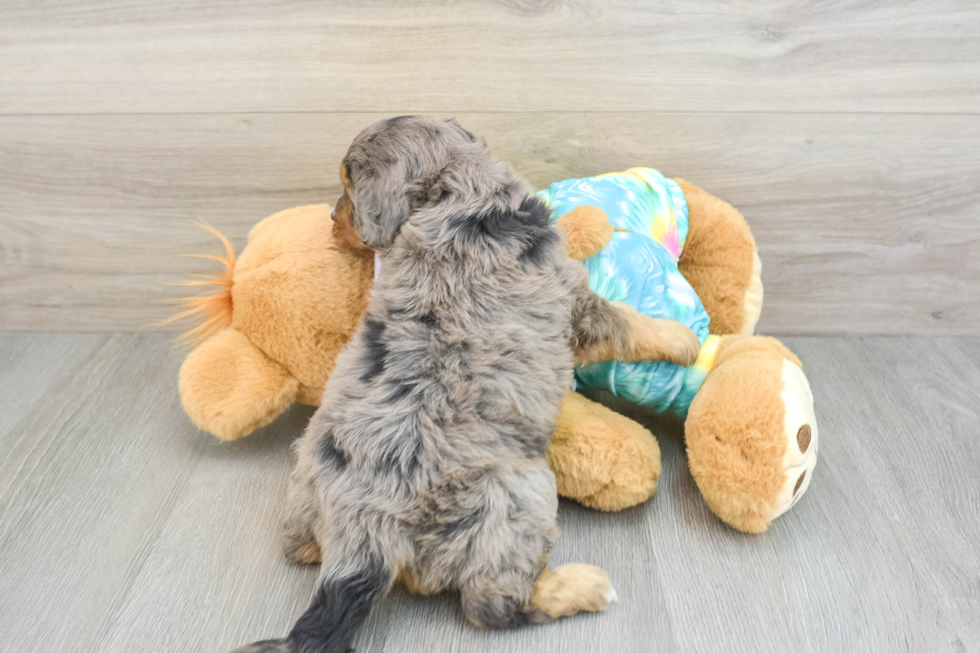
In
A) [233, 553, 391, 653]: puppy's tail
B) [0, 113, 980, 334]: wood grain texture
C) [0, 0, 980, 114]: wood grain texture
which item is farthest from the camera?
[0, 113, 980, 334]: wood grain texture

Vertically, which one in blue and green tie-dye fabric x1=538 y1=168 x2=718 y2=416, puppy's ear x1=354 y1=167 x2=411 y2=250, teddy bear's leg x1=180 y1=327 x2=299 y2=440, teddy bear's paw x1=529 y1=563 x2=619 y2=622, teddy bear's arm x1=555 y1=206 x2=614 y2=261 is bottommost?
teddy bear's paw x1=529 y1=563 x2=619 y2=622

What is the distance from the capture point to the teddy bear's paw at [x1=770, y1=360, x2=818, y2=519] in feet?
4.00

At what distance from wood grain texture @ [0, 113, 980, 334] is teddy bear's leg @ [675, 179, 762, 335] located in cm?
13

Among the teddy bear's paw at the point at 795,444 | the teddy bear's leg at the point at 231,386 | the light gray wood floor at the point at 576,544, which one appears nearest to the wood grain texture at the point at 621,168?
the light gray wood floor at the point at 576,544

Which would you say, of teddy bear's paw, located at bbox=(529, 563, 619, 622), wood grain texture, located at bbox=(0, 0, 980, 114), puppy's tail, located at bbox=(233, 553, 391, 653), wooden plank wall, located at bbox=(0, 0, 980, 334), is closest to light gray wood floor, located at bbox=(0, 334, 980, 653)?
teddy bear's paw, located at bbox=(529, 563, 619, 622)

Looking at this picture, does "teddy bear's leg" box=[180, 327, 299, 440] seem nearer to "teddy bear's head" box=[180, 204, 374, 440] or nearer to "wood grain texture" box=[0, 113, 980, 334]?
"teddy bear's head" box=[180, 204, 374, 440]

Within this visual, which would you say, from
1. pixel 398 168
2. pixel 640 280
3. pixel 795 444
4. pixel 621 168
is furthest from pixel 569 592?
pixel 621 168

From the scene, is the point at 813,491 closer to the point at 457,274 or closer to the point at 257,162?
the point at 457,274

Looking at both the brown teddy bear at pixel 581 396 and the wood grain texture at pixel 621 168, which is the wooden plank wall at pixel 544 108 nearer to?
the wood grain texture at pixel 621 168

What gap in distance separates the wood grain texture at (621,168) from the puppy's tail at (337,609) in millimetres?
1005

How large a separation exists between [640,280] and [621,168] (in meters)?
0.43

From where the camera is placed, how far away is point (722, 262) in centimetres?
162

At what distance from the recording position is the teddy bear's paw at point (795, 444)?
1221 mm

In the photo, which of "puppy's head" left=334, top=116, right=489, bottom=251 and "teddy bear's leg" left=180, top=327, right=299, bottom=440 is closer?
"puppy's head" left=334, top=116, right=489, bottom=251
